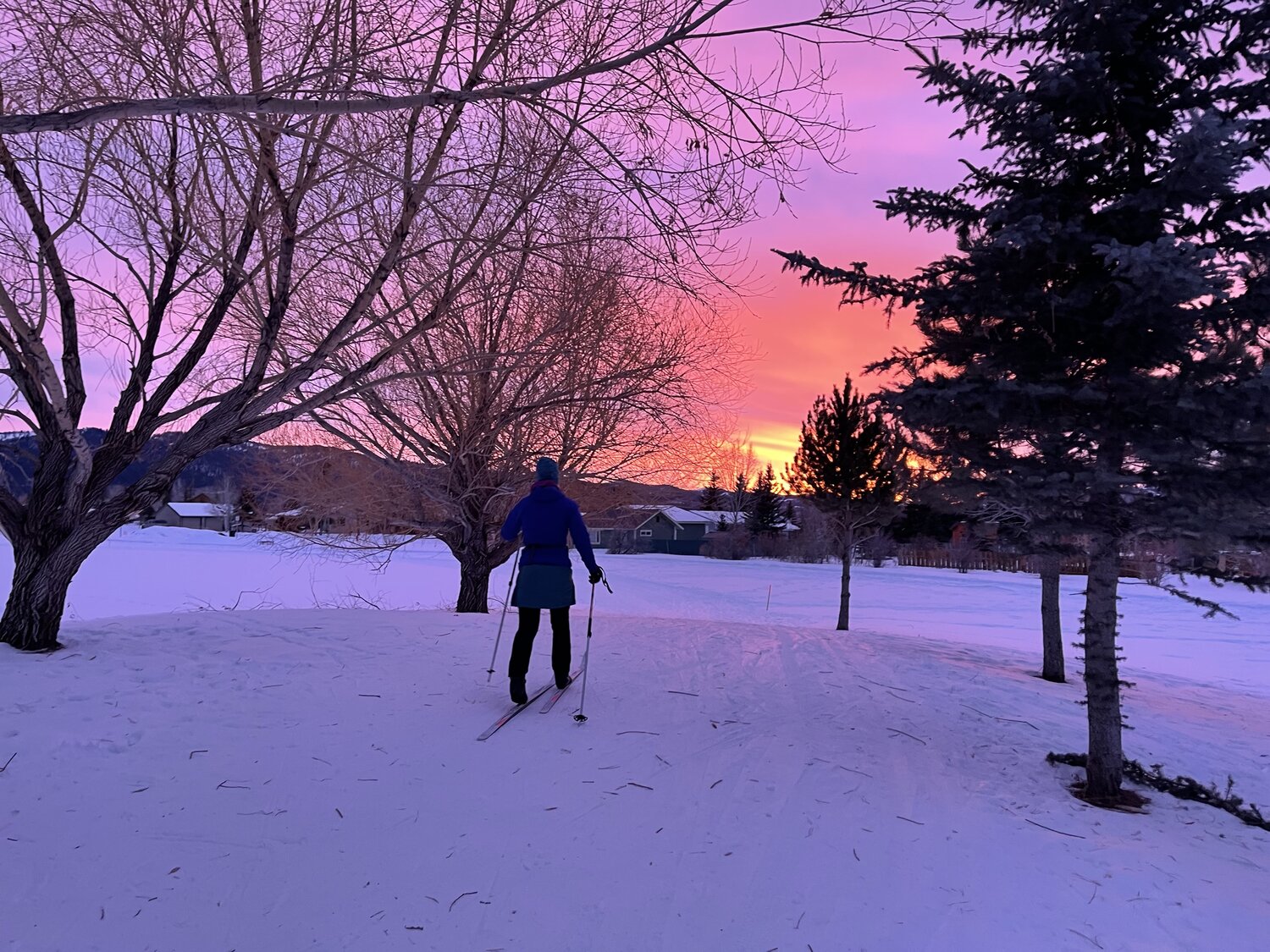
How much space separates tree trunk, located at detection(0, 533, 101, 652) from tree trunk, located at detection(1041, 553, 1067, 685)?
1260 centimetres

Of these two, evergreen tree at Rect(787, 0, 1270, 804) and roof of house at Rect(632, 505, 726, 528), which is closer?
evergreen tree at Rect(787, 0, 1270, 804)

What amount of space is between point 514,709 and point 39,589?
4.59 meters

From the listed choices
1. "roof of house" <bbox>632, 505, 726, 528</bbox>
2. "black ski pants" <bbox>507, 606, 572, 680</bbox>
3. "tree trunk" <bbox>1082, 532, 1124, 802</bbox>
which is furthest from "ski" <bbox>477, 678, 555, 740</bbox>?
"roof of house" <bbox>632, 505, 726, 528</bbox>

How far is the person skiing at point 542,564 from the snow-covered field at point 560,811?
56 centimetres

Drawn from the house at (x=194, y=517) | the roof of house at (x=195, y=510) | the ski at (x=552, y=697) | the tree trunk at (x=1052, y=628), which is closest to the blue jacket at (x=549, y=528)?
the ski at (x=552, y=697)

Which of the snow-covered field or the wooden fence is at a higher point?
the wooden fence

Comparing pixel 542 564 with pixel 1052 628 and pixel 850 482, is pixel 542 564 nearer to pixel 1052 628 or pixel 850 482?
pixel 1052 628

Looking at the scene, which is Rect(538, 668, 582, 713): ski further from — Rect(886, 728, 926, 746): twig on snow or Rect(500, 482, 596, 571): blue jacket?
Rect(886, 728, 926, 746): twig on snow

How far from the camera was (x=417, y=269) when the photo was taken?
10.1 meters

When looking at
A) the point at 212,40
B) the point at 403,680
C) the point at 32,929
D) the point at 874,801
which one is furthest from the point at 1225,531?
the point at 212,40

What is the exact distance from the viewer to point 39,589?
6.47m

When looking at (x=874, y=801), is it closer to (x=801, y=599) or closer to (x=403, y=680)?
(x=403, y=680)

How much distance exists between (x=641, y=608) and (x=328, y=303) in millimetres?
16253

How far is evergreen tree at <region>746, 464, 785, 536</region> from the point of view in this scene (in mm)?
54844
